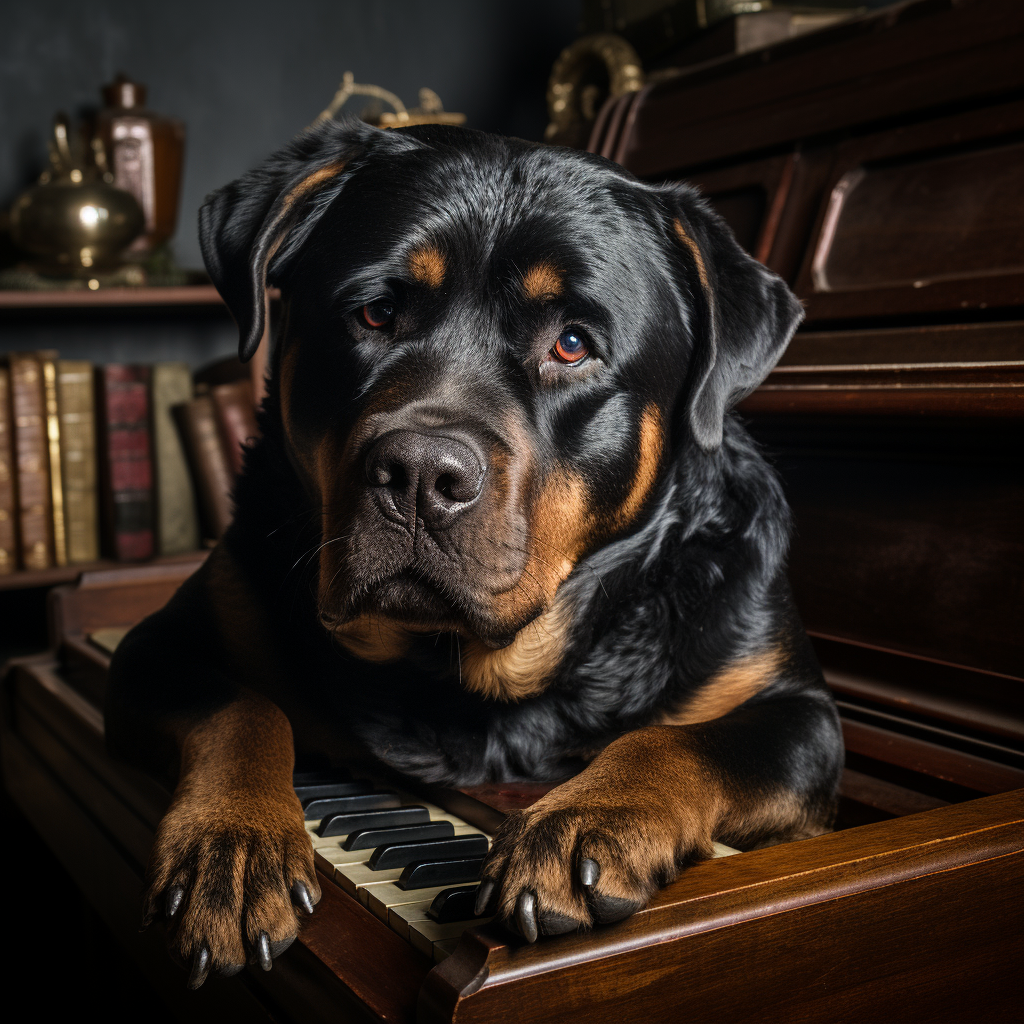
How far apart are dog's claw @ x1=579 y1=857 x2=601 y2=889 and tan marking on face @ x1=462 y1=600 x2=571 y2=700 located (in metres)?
0.49

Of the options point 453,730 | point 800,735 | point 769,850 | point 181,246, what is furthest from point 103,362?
point 769,850

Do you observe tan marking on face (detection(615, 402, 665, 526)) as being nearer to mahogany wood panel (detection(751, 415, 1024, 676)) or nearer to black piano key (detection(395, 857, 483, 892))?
mahogany wood panel (detection(751, 415, 1024, 676))

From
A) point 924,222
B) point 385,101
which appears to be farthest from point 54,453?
point 924,222

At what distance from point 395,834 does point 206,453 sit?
102 inches

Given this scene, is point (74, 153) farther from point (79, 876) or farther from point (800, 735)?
point (800, 735)

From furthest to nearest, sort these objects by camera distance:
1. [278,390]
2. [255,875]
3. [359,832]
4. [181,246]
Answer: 1. [181,246]
2. [278,390]
3. [359,832]
4. [255,875]

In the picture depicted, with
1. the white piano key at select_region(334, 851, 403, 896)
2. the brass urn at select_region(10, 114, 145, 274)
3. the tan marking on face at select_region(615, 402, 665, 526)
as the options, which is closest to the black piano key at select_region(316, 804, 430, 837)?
the white piano key at select_region(334, 851, 403, 896)

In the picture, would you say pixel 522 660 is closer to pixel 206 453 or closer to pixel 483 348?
pixel 483 348

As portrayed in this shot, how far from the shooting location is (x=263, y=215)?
4.51 ft

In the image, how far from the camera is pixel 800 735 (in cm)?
124

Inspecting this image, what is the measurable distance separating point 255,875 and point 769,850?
447mm

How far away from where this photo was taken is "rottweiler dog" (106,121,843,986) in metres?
1.13

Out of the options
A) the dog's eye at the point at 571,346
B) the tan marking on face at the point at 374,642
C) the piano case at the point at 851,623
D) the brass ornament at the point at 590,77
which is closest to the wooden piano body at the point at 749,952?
the piano case at the point at 851,623

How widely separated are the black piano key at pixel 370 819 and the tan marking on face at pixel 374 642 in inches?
8.8
